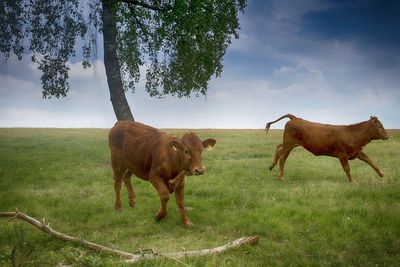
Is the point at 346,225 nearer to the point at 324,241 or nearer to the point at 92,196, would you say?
the point at 324,241

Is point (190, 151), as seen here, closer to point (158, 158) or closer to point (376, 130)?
point (158, 158)

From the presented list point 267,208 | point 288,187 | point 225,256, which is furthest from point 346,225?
point 288,187

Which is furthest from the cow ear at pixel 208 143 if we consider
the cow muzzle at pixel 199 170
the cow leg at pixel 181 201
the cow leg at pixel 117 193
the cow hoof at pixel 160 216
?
the cow leg at pixel 117 193

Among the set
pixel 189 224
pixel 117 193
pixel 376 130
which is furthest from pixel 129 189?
pixel 376 130

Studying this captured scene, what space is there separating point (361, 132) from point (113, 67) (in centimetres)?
1050

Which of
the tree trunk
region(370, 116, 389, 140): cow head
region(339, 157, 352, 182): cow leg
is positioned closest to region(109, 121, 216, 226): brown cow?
region(339, 157, 352, 182): cow leg

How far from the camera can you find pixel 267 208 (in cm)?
966

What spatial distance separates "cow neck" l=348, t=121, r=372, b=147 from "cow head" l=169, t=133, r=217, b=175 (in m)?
7.86

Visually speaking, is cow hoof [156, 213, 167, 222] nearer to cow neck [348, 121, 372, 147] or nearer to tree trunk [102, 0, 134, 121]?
cow neck [348, 121, 372, 147]

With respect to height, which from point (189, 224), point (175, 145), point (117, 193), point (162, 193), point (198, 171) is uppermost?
point (175, 145)

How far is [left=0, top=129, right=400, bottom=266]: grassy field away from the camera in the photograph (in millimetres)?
6934

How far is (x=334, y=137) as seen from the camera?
14242 mm

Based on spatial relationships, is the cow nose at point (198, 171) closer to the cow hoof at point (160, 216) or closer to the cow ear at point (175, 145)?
the cow ear at point (175, 145)

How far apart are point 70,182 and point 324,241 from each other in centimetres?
944
